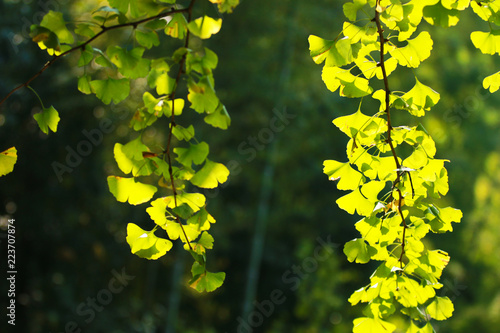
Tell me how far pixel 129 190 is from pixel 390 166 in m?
0.34

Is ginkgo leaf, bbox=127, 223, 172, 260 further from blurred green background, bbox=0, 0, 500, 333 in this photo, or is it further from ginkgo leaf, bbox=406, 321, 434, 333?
blurred green background, bbox=0, 0, 500, 333

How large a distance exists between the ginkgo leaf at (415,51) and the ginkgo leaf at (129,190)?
359 millimetres

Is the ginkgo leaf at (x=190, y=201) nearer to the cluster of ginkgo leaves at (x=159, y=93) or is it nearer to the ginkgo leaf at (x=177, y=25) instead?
the cluster of ginkgo leaves at (x=159, y=93)

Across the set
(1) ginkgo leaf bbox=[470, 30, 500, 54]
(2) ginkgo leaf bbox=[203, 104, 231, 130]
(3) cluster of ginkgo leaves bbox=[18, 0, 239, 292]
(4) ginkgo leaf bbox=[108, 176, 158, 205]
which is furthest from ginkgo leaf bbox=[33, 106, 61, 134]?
(1) ginkgo leaf bbox=[470, 30, 500, 54]

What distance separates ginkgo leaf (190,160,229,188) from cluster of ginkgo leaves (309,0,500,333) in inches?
6.1

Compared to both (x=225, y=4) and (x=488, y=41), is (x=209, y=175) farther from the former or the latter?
(x=488, y=41)

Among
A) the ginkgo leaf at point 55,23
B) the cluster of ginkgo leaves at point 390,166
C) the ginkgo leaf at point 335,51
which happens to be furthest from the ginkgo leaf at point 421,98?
the ginkgo leaf at point 55,23

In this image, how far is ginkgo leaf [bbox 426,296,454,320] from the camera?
2.35 ft

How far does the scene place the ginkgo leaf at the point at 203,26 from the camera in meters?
0.59

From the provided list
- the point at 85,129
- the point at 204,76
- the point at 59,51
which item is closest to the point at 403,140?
the point at 204,76

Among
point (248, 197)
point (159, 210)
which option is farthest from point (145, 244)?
point (248, 197)

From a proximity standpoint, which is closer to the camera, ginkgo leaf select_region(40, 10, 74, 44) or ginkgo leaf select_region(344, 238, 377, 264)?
ginkgo leaf select_region(40, 10, 74, 44)

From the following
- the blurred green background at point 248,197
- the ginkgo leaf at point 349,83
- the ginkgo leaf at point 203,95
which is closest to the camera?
the ginkgo leaf at point 203,95

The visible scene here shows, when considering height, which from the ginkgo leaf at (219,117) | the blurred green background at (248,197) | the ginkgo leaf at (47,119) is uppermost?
the ginkgo leaf at (219,117)
